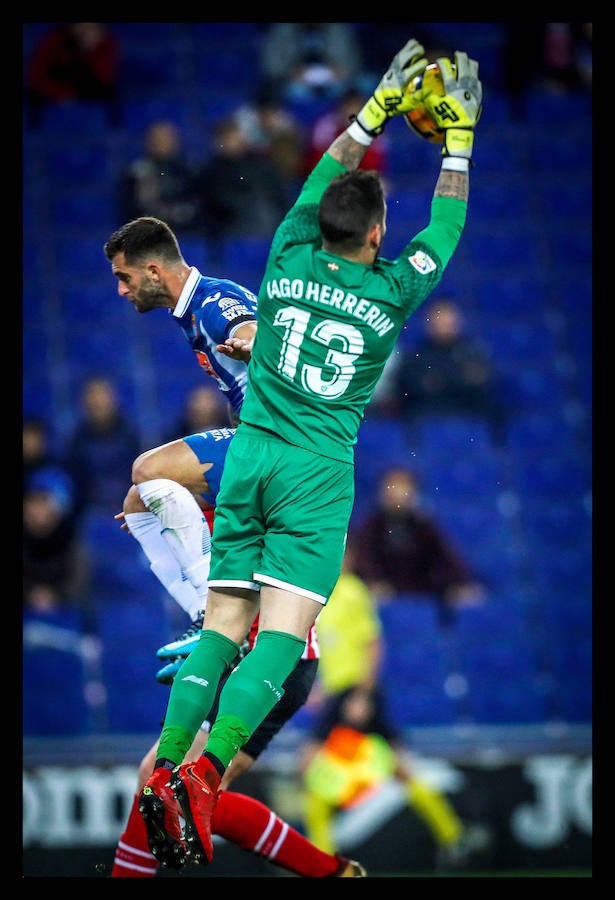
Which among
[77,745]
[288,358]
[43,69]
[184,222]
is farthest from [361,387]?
[43,69]

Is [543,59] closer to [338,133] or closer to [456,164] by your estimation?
[338,133]

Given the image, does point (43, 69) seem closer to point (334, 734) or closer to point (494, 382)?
point (494, 382)

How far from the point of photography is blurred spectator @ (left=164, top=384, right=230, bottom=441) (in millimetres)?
9422

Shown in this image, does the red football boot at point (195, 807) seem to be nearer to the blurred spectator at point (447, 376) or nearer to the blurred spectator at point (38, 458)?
the blurred spectator at point (38, 458)

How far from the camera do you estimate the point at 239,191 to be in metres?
10.8

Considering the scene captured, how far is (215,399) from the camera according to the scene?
975cm

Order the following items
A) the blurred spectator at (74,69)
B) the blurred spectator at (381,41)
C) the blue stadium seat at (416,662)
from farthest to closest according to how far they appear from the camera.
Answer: the blurred spectator at (381,41) < the blurred spectator at (74,69) < the blue stadium seat at (416,662)

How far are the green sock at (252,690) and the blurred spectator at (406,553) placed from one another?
4973mm

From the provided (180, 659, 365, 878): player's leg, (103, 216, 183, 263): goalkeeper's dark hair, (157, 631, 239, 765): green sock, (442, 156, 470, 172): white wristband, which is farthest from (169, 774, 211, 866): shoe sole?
(442, 156, 470, 172): white wristband

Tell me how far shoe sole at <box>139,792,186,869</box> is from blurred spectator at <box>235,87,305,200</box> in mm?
7290

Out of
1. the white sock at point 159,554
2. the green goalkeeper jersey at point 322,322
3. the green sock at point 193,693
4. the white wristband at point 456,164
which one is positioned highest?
the white wristband at point 456,164

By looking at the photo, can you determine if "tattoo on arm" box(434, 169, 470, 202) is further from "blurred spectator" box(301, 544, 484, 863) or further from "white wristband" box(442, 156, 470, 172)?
"blurred spectator" box(301, 544, 484, 863)

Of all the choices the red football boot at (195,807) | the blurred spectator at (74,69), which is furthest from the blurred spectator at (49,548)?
the red football boot at (195,807)

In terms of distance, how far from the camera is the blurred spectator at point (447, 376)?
34.4 feet
